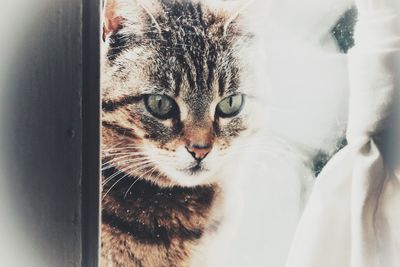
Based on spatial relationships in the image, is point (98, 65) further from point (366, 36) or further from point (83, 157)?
point (366, 36)

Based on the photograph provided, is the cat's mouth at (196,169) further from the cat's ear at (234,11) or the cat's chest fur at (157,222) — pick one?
the cat's ear at (234,11)

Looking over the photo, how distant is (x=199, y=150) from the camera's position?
0.87 meters

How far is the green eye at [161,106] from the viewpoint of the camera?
0.87 m

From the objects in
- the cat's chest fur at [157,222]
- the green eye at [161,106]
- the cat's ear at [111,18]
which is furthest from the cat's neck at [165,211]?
the cat's ear at [111,18]

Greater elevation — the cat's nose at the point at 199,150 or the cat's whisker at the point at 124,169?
the cat's nose at the point at 199,150

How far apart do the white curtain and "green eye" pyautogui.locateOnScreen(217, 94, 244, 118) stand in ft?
0.67

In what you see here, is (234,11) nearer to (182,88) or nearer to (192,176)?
(182,88)

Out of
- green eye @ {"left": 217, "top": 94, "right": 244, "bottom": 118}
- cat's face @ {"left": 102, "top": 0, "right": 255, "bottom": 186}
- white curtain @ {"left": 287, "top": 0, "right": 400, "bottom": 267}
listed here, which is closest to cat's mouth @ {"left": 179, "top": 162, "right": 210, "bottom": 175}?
cat's face @ {"left": 102, "top": 0, "right": 255, "bottom": 186}

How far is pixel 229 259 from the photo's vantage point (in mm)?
884

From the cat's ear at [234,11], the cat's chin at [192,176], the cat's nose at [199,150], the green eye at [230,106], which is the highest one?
the cat's ear at [234,11]

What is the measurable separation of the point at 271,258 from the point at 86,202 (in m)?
0.41

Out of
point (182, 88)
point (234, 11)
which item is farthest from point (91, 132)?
point (234, 11)

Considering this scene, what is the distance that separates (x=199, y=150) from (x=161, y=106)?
0.38 feet

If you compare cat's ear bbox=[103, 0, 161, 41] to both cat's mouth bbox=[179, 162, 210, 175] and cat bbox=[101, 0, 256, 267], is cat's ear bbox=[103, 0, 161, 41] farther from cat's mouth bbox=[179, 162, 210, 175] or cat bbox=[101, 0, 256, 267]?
cat's mouth bbox=[179, 162, 210, 175]
